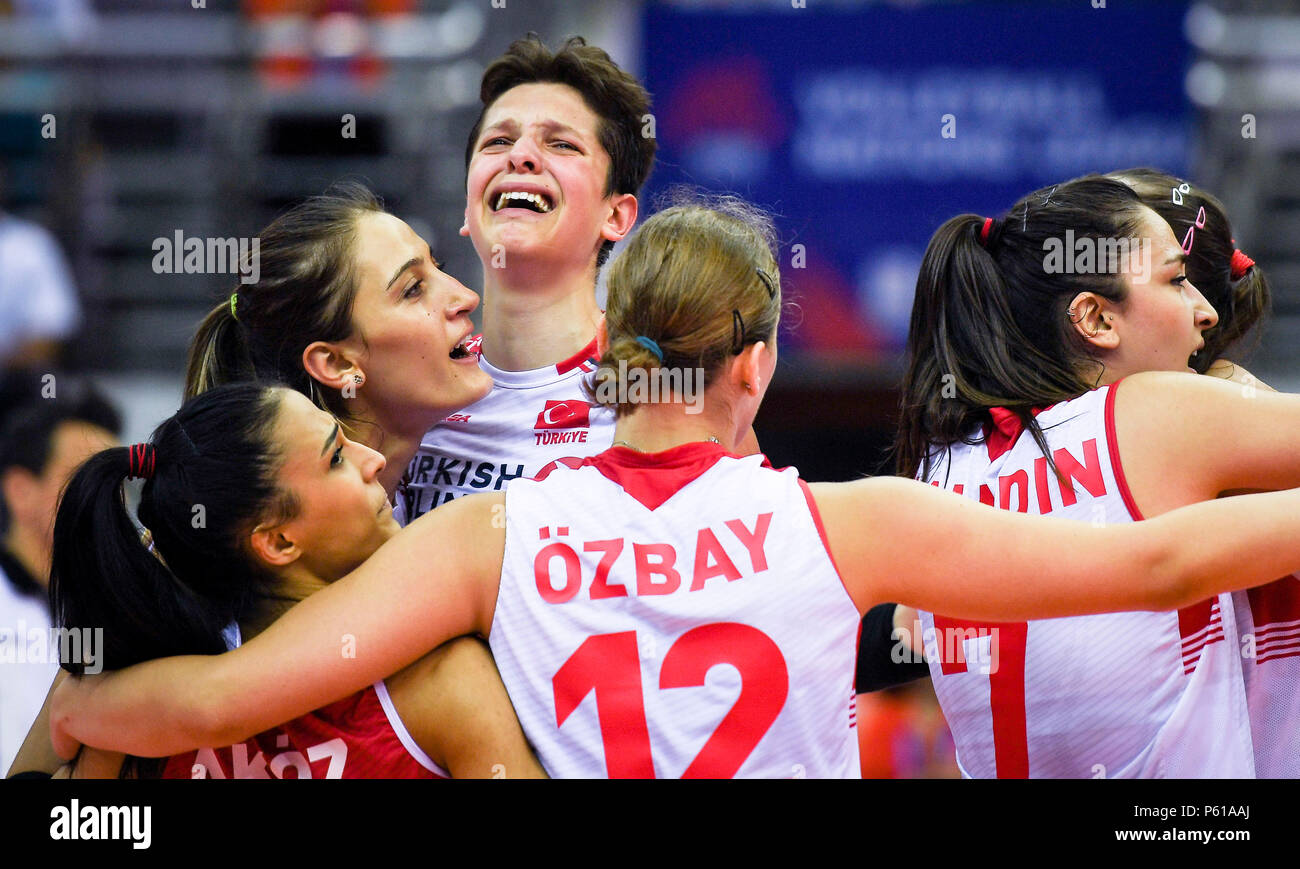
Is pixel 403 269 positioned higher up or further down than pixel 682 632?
higher up

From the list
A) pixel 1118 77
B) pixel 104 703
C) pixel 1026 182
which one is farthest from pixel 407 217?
pixel 104 703

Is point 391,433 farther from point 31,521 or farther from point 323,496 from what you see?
point 31,521

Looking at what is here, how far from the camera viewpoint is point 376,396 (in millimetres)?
3004

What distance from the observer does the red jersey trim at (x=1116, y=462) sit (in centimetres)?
242

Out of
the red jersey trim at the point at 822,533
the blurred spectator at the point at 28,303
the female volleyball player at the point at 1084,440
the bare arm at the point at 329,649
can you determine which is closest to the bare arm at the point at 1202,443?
the female volleyball player at the point at 1084,440

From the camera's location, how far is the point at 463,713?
6.89ft

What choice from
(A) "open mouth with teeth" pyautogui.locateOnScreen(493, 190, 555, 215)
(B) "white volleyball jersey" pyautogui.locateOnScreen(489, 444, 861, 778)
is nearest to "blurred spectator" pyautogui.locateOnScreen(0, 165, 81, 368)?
(A) "open mouth with teeth" pyautogui.locateOnScreen(493, 190, 555, 215)

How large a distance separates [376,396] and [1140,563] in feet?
5.38

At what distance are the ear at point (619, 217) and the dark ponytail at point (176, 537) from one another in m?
1.45

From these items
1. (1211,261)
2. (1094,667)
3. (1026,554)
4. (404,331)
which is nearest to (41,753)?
(404,331)

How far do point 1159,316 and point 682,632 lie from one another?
1.21 meters

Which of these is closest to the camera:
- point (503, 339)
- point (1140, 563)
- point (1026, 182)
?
point (1140, 563)

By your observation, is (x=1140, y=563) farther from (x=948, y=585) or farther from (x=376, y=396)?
(x=376, y=396)

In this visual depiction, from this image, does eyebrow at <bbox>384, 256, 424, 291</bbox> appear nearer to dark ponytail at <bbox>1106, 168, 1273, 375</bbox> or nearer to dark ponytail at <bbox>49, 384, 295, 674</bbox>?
dark ponytail at <bbox>49, 384, 295, 674</bbox>
